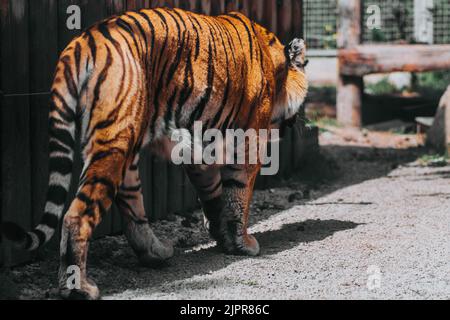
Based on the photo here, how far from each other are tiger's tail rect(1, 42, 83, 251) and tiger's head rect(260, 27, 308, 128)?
199 centimetres

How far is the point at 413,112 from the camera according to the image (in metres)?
13.9

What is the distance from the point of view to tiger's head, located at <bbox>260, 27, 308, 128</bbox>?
22.7ft

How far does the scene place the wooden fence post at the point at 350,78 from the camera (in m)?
13.0

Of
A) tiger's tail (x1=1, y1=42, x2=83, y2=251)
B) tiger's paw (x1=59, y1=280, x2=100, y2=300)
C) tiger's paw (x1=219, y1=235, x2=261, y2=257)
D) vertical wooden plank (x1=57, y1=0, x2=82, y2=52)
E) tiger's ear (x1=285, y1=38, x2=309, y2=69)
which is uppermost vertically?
vertical wooden plank (x1=57, y1=0, x2=82, y2=52)

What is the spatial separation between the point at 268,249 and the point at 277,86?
120 cm

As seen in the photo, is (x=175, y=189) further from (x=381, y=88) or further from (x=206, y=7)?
(x=381, y=88)

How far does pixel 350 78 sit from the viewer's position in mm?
13055

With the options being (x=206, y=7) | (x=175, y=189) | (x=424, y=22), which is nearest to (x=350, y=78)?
(x=424, y=22)

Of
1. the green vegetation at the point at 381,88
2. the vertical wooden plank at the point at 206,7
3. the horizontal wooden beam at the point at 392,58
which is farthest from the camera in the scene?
the green vegetation at the point at 381,88

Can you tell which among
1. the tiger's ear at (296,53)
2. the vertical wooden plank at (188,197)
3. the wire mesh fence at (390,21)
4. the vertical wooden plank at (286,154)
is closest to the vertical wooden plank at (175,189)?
the vertical wooden plank at (188,197)

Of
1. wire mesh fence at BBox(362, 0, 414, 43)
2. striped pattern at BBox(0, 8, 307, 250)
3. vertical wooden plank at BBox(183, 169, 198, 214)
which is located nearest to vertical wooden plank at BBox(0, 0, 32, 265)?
striped pattern at BBox(0, 8, 307, 250)

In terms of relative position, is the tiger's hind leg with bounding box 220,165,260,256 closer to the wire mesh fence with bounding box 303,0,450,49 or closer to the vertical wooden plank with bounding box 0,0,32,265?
the vertical wooden plank with bounding box 0,0,32,265

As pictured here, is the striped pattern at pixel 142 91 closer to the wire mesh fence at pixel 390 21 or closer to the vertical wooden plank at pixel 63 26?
the vertical wooden plank at pixel 63 26

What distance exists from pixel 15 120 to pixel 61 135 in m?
0.74
